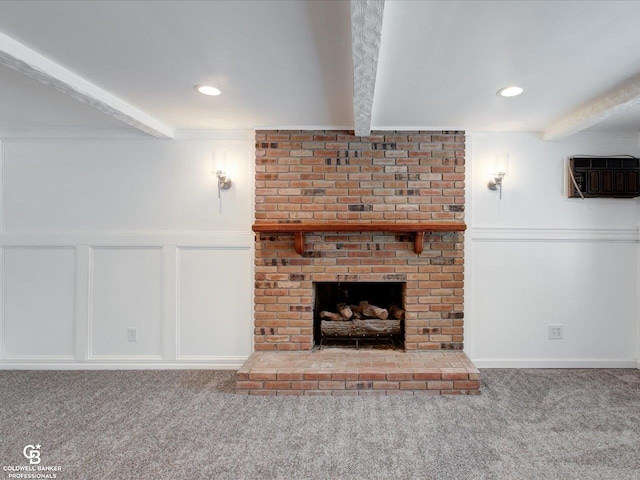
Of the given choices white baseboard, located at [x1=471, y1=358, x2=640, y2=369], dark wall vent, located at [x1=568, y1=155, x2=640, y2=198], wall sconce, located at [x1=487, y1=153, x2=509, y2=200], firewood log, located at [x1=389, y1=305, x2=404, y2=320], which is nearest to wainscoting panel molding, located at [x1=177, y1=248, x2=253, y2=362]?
firewood log, located at [x1=389, y1=305, x2=404, y2=320]

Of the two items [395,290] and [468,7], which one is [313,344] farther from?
[468,7]

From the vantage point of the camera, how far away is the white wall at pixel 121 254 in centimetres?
313

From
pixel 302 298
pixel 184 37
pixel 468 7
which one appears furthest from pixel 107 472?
pixel 468 7

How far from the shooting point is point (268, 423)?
2.20 metres

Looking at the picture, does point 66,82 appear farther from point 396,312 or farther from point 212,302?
point 396,312

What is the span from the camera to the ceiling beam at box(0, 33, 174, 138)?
1726mm

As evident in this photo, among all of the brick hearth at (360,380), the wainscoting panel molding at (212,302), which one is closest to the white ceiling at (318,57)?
the wainscoting panel molding at (212,302)

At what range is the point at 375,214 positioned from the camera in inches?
119

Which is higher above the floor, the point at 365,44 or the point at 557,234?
the point at 365,44

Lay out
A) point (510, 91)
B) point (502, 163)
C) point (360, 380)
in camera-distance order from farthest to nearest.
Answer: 1. point (502, 163)
2. point (360, 380)
3. point (510, 91)

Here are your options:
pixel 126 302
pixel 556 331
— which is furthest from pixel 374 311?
pixel 126 302

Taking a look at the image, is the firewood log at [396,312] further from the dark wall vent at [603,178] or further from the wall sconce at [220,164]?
the wall sconce at [220,164]

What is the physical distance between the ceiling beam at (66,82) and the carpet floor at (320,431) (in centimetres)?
208

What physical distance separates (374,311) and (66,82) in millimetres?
2775
